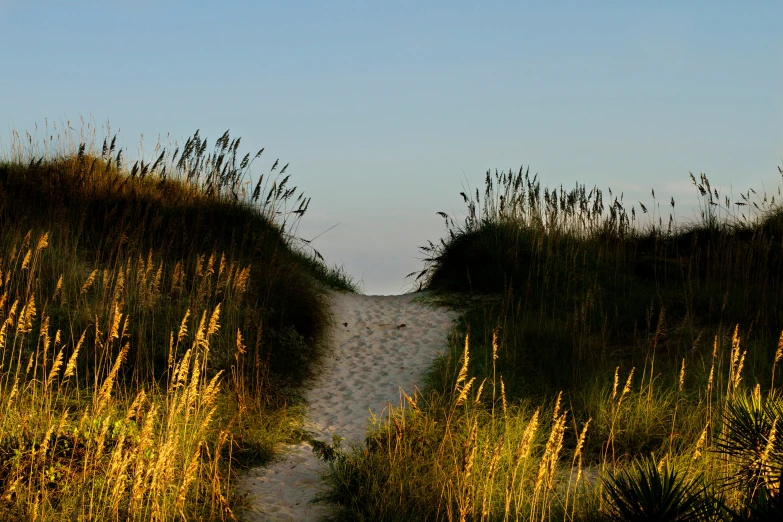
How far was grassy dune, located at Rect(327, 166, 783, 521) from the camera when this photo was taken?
169 inches

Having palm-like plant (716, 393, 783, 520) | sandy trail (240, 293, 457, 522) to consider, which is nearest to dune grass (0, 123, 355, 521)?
sandy trail (240, 293, 457, 522)

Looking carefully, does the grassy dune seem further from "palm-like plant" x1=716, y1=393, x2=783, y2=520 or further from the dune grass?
the dune grass

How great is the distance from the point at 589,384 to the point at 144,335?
15.5 feet

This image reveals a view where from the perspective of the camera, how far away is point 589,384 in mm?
7922

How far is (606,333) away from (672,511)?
7035mm

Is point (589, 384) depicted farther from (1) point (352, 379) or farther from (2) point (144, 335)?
(2) point (144, 335)

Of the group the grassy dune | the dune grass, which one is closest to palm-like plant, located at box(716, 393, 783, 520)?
the grassy dune

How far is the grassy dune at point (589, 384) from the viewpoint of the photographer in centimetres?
429

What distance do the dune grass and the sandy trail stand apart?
0.26 meters

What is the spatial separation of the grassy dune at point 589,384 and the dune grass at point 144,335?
4.36 feet

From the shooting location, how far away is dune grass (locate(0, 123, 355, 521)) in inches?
192

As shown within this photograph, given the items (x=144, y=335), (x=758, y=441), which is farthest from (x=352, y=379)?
(x=758, y=441)

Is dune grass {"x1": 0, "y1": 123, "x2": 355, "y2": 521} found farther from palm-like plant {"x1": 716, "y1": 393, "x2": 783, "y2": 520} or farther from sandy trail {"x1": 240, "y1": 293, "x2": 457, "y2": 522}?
palm-like plant {"x1": 716, "y1": 393, "x2": 783, "y2": 520}

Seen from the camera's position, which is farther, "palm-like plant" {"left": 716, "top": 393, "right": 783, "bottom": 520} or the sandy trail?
the sandy trail
